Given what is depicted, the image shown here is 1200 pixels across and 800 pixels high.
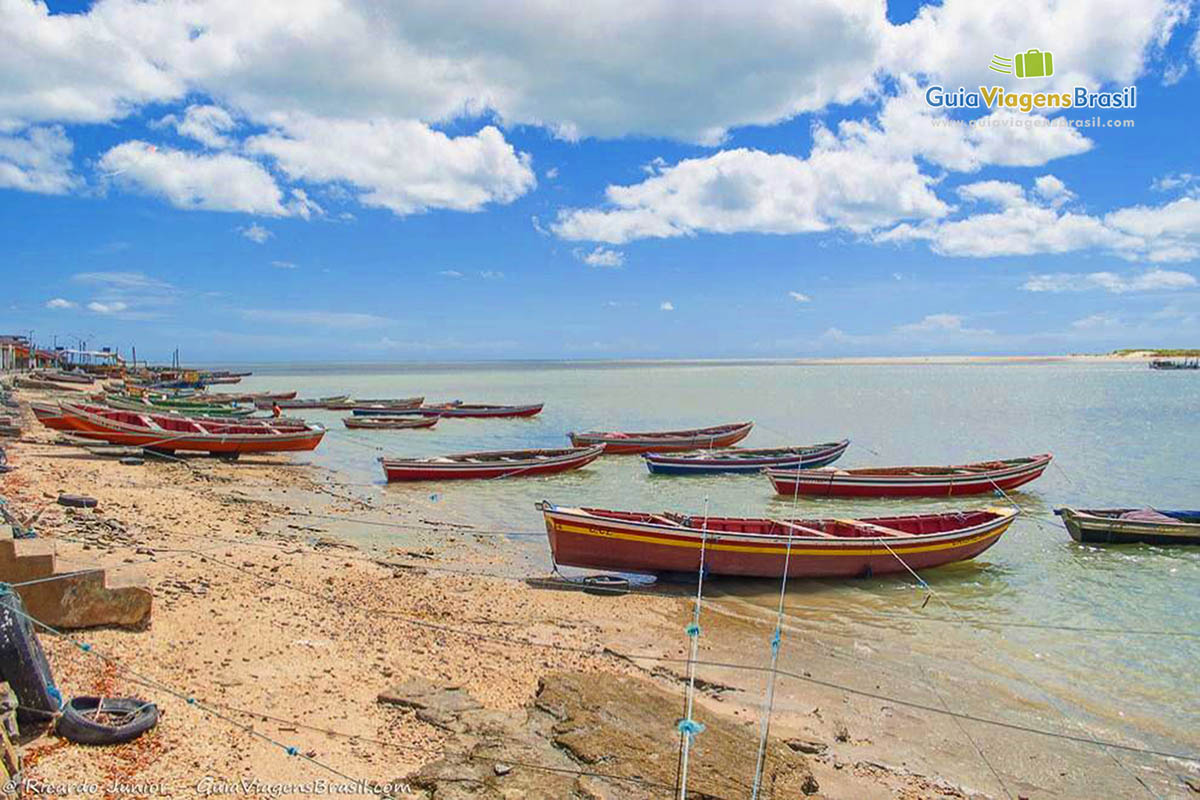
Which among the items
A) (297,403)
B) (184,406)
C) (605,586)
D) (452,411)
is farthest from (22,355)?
(605,586)

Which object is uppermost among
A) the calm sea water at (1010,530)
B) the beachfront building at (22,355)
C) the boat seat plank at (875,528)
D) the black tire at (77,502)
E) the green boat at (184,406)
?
the beachfront building at (22,355)

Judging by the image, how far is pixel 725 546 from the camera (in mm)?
13289

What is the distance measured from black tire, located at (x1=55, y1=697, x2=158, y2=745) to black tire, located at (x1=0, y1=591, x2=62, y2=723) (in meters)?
0.15

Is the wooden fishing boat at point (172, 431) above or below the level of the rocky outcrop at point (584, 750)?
above

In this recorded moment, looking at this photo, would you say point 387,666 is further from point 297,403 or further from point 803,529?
point 297,403

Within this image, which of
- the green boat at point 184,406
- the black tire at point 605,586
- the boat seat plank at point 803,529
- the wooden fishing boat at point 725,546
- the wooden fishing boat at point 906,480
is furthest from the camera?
the green boat at point 184,406

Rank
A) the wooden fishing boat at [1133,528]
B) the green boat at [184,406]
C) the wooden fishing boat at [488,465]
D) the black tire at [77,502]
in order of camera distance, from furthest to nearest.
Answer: the green boat at [184,406] → the wooden fishing boat at [488,465] → the wooden fishing boat at [1133,528] → the black tire at [77,502]

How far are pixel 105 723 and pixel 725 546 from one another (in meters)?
9.89

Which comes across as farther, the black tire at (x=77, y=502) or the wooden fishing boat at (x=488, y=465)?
the wooden fishing boat at (x=488, y=465)

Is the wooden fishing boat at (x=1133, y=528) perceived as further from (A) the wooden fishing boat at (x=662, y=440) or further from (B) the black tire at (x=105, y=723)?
(B) the black tire at (x=105, y=723)

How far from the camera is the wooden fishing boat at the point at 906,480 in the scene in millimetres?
23578

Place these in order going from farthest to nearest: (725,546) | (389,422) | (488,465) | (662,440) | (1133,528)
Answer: (389,422) → (662,440) → (488,465) → (1133,528) → (725,546)

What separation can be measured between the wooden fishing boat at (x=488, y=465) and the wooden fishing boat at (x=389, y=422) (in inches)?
680

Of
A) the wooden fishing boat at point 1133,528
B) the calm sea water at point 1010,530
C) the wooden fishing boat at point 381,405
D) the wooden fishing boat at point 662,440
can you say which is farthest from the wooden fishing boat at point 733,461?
the wooden fishing boat at point 381,405
